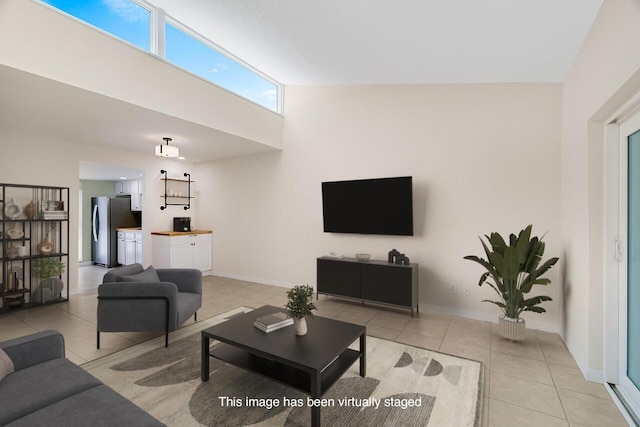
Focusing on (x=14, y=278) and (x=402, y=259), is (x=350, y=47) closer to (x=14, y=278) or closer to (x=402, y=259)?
(x=402, y=259)

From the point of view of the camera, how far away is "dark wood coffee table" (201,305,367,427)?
1.99 metres

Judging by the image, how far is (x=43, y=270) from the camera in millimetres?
4383

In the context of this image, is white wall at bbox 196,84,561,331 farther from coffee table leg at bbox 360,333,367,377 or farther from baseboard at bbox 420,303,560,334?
coffee table leg at bbox 360,333,367,377

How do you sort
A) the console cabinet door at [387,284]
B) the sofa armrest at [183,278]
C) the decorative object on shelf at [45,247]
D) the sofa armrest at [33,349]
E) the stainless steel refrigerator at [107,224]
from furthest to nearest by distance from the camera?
the stainless steel refrigerator at [107,224] → the decorative object on shelf at [45,247] → the console cabinet door at [387,284] → the sofa armrest at [183,278] → the sofa armrest at [33,349]

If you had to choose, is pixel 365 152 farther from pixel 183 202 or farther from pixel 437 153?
pixel 183 202

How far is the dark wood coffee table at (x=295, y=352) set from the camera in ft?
6.54

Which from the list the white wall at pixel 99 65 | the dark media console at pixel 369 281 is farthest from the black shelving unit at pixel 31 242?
the dark media console at pixel 369 281

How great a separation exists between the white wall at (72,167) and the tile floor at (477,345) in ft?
4.45

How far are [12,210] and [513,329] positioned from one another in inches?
250

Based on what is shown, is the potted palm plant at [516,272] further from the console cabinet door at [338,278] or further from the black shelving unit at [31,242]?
the black shelving unit at [31,242]

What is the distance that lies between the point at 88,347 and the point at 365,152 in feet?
13.4

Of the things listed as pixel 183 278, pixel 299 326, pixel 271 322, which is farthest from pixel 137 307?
pixel 299 326

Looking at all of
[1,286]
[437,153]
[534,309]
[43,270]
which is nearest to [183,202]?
[43,270]

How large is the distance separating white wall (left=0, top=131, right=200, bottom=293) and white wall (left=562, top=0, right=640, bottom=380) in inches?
248
